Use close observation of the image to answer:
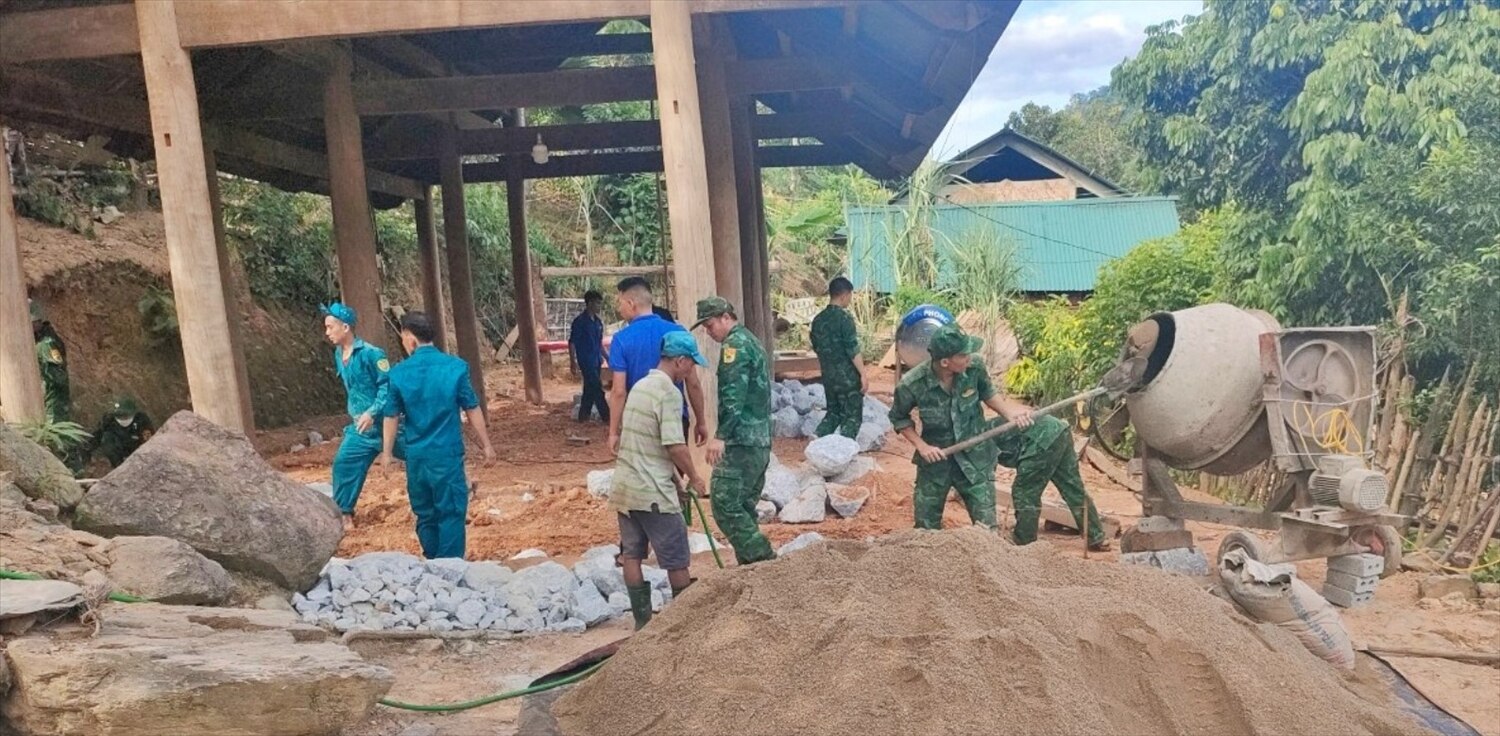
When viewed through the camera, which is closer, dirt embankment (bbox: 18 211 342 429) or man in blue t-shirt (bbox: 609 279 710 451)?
man in blue t-shirt (bbox: 609 279 710 451)

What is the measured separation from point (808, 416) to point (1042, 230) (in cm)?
1028

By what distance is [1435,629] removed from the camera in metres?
4.91

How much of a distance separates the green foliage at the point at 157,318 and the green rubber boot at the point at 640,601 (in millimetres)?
8631

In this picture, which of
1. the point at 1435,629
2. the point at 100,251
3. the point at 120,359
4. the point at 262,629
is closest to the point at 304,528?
the point at 262,629

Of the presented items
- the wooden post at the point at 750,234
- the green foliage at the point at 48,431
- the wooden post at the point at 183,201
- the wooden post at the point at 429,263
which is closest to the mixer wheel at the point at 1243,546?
the wooden post at the point at 183,201

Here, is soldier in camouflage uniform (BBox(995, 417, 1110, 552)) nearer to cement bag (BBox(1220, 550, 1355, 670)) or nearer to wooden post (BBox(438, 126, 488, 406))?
cement bag (BBox(1220, 550, 1355, 670))

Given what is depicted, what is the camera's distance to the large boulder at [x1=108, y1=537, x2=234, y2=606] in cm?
351

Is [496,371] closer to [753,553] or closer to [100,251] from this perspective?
[100,251]

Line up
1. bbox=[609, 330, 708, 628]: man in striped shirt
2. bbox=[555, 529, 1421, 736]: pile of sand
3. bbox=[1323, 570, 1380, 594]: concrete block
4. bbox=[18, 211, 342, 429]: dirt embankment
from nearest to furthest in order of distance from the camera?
bbox=[555, 529, 1421, 736]: pile of sand
bbox=[609, 330, 708, 628]: man in striped shirt
bbox=[1323, 570, 1380, 594]: concrete block
bbox=[18, 211, 342, 429]: dirt embankment

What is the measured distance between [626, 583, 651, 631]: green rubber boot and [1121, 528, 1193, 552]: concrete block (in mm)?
2689

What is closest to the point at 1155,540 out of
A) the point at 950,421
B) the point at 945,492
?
the point at 945,492

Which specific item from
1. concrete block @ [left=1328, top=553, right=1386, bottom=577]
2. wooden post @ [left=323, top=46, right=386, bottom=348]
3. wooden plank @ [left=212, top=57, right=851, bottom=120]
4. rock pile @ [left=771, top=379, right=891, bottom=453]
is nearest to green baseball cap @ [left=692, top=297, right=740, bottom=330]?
wooden plank @ [left=212, top=57, right=851, bottom=120]

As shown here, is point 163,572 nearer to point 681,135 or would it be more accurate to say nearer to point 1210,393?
point 681,135

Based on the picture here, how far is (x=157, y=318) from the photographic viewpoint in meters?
10.9
